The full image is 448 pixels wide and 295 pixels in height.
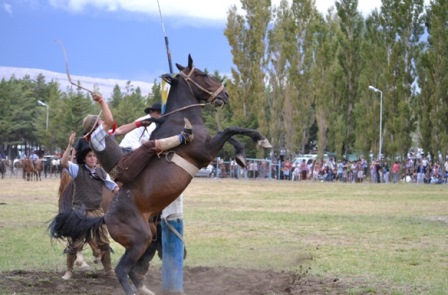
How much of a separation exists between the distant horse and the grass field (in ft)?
8.82

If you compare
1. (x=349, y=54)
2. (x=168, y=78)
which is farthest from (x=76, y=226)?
(x=349, y=54)

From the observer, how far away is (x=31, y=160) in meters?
54.1

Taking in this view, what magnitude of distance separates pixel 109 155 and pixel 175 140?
864 mm

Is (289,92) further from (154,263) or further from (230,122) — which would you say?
(154,263)

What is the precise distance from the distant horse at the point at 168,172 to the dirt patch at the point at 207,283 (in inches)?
40.9

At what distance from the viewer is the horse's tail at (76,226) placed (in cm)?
963

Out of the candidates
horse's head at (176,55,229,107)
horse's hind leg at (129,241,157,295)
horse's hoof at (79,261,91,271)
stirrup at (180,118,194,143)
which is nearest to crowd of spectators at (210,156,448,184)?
horse's hoof at (79,261,91,271)

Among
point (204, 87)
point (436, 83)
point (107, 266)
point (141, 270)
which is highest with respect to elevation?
point (436, 83)

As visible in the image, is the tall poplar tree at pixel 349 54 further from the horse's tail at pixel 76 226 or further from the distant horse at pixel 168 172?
the distant horse at pixel 168 172

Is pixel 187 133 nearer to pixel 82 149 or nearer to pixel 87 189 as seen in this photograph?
pixel 82 149

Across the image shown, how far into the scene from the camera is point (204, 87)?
927cm

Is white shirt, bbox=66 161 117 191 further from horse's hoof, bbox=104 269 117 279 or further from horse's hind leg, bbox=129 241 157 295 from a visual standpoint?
horse's hind leg, bbox=129 241 157 295

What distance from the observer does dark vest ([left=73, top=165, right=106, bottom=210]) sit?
1112 cm

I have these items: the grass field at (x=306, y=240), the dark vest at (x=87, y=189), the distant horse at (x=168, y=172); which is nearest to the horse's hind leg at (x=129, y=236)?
the distant horse at (x=168, y=172)
